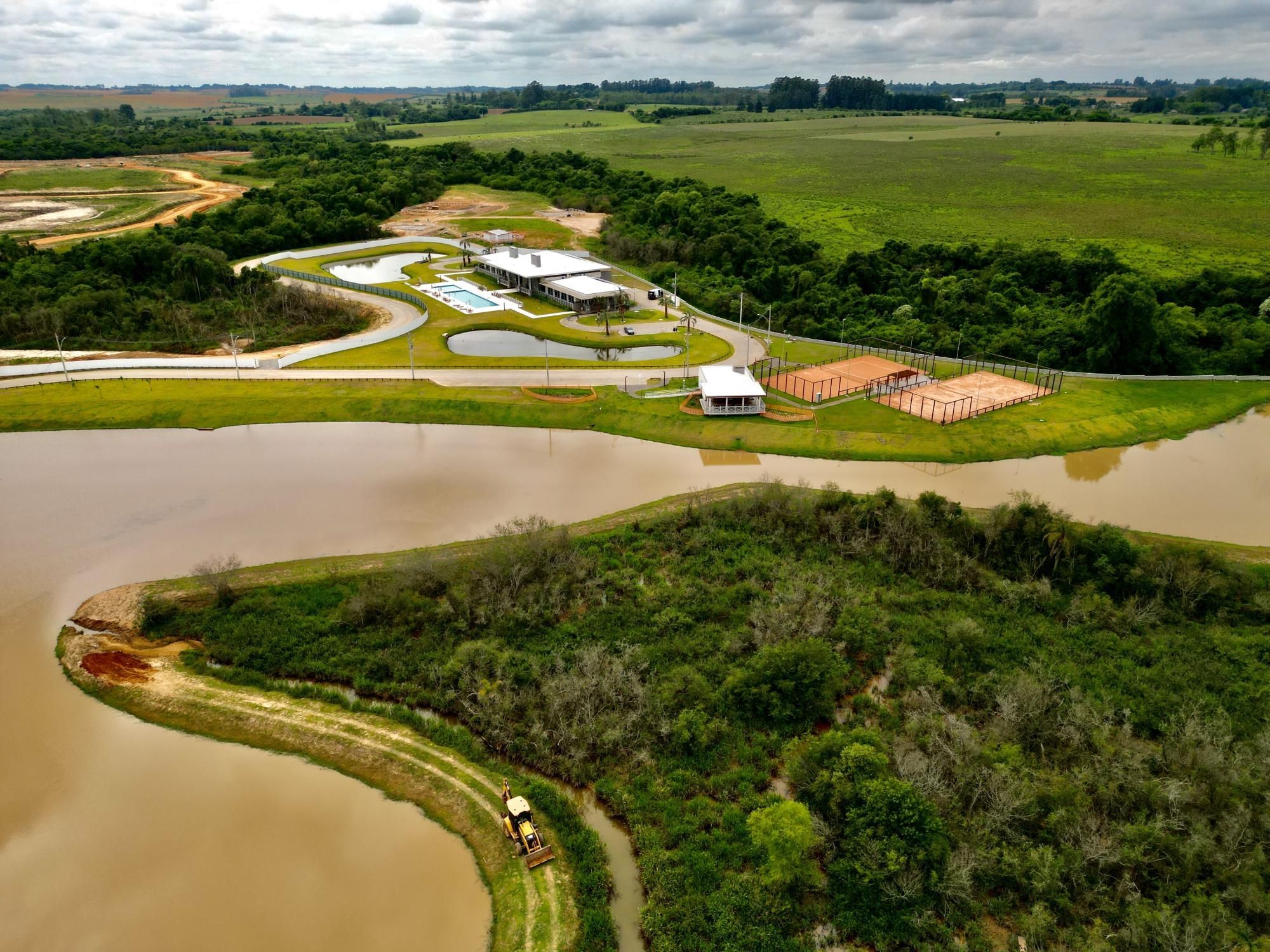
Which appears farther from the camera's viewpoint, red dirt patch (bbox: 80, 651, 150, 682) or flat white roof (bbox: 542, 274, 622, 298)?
flat white roof (bbox: 542, 274, 622, 298)

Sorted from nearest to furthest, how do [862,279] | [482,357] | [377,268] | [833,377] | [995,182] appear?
→ [833,377]
[482,357]
[862,279]
[377,268]
[995,182]

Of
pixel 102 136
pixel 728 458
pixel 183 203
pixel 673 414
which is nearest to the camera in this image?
pixel 728 458

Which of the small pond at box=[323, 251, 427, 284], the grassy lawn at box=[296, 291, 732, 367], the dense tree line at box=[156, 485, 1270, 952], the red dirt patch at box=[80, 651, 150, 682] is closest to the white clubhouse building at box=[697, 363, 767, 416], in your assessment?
the grassy lawn at box=[296, 291, 732, 367]

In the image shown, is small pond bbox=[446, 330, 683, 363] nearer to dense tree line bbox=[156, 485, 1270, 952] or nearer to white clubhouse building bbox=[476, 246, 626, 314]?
white clubhouse building bbox=[476, 246, 626, 314]

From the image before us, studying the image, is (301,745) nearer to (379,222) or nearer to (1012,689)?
(1012,689)

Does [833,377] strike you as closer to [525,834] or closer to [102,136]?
[525,834]

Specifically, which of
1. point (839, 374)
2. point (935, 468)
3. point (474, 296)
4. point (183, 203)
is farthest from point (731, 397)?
point (183, 203)

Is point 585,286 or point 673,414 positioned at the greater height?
point 585,286
